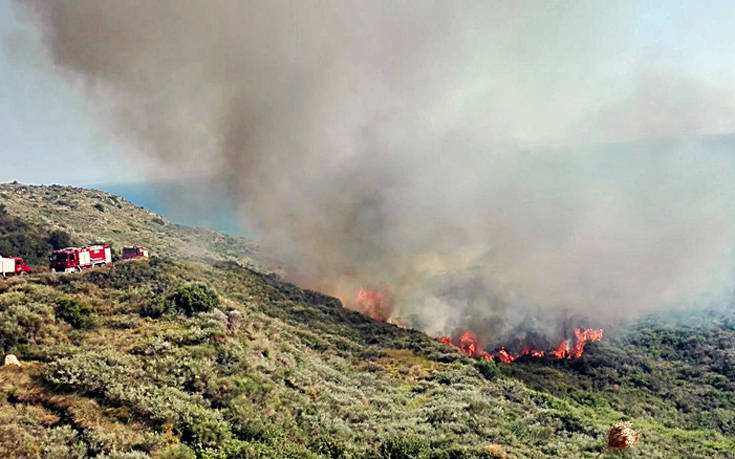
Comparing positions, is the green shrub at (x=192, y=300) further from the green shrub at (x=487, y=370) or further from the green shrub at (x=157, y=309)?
the green shrub at (x=487, y=370)

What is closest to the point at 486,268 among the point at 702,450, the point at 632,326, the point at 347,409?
the point at 632,326

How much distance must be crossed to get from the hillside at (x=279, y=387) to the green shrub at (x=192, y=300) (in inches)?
4.5

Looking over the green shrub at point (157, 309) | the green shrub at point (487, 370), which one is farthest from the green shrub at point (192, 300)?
the green shrub at point (487, 370)

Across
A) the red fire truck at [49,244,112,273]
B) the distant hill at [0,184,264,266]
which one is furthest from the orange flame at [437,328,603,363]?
the distant hill at [0,184,264,266]

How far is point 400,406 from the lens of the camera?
85.8 feet

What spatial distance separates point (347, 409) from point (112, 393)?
1135 cm

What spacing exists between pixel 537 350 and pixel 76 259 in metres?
52.7

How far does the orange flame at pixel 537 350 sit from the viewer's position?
53303 mm

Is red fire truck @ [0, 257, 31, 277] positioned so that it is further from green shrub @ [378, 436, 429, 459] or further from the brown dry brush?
the brown dry brush

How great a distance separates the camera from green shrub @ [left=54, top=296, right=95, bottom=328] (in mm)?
22125

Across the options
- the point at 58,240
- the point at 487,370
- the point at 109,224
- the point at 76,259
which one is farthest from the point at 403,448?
the point at 109,224

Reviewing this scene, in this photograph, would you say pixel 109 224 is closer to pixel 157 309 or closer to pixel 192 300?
pixel 192 300

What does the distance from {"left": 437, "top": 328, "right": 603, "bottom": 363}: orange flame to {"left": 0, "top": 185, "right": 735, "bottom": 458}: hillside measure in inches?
150

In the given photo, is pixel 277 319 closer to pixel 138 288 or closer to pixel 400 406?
pixel 138 288
